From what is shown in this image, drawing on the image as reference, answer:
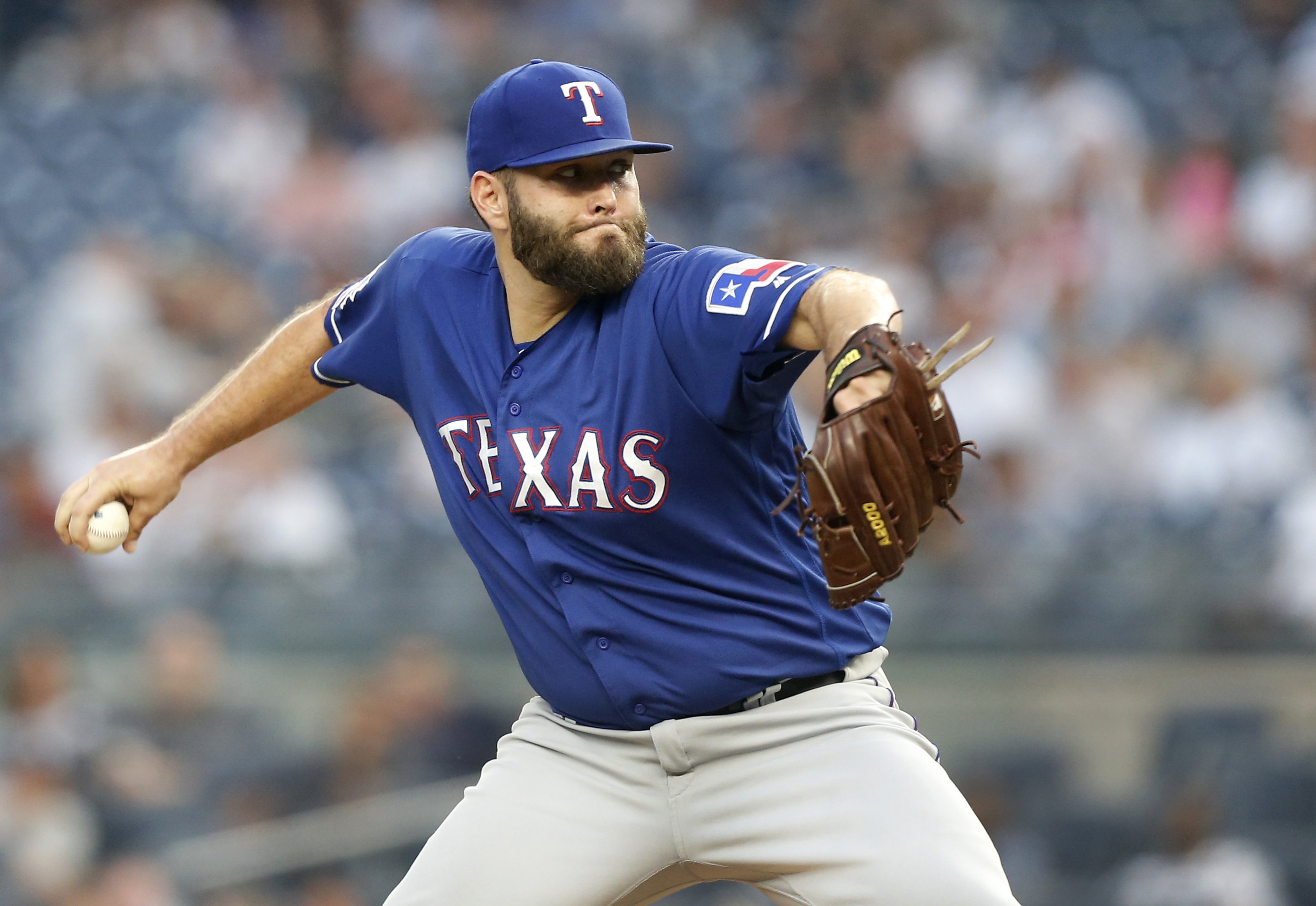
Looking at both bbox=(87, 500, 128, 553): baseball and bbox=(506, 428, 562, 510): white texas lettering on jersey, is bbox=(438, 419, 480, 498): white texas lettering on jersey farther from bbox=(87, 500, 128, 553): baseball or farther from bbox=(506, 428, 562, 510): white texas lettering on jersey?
bbox=(87, 500, 128, 553): baseball

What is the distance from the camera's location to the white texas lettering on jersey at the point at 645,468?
8.68ft

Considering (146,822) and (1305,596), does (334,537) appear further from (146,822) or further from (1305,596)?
(1305,596)

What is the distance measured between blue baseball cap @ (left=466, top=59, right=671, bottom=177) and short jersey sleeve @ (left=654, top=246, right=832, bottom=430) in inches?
10.0

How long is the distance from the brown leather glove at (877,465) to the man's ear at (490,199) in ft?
2.65

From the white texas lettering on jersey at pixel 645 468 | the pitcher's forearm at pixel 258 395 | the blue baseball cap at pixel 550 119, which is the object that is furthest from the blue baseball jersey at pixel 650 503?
the pitcher's forearm at pixel 258 395

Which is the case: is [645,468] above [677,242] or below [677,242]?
above

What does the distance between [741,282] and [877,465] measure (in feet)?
1.38

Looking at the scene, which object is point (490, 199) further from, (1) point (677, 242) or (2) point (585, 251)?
(1) point (677, 242)

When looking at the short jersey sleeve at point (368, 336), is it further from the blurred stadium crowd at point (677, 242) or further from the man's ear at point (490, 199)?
the blurred stadium crowd at point (677, 242)

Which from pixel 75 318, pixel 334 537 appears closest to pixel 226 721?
pixel 334 537

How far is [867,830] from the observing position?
8.47 feet

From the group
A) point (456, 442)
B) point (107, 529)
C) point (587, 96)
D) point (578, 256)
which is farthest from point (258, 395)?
point (587, 96)

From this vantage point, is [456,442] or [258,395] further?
[258,395]

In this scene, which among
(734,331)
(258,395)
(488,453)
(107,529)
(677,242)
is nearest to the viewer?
(734,331)
